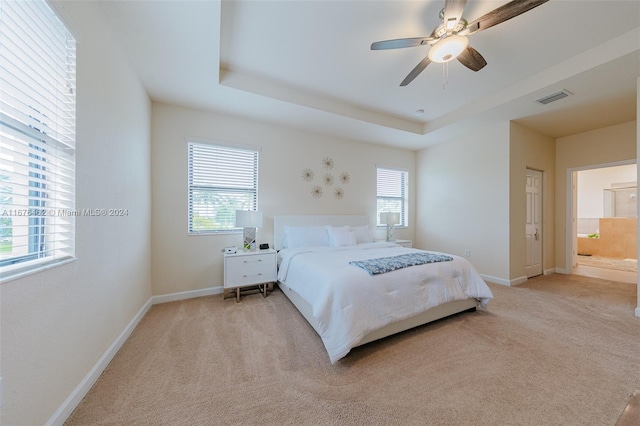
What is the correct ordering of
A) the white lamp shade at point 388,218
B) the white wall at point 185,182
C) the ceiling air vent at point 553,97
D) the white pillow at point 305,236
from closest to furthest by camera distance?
the ceiling air vent at point 553,97
the white wall at point 185,182
the white pillow at point 305,236
the white lamp shade at point 388,218

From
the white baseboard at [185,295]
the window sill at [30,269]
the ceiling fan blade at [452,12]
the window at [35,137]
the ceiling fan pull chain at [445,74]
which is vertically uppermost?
the ceiling fan pull chain at [445,74]

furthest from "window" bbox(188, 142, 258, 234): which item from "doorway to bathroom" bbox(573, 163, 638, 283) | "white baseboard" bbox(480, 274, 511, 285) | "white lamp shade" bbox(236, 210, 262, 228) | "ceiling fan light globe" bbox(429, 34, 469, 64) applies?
"doorway to bathroom" bbox(573, 163, 638, 283)

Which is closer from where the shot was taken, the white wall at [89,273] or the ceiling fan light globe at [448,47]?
the white wall at [89,273]

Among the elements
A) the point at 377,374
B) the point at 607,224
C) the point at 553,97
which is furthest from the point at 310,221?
the point at 607,224

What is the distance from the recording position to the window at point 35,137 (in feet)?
3.26

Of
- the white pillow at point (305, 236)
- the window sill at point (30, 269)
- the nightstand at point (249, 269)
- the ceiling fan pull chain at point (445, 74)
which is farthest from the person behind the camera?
the white pillow at point (305, 236)

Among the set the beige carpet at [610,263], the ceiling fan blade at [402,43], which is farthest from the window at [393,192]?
the beige carpet at [610,263]

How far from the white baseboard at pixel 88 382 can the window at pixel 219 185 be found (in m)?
1.51

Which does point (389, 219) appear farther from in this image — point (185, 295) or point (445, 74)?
point (185, 295)

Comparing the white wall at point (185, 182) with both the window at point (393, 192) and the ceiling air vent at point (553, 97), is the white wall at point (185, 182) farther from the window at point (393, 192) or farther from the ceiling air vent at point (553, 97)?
the ceiling air vent at point (553, 97)

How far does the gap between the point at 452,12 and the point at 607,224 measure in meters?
8.26

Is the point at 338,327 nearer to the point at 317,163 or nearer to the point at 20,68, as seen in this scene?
the point at 20,68

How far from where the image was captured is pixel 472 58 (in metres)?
2.00

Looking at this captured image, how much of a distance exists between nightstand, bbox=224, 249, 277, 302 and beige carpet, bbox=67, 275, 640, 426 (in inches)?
19.6
